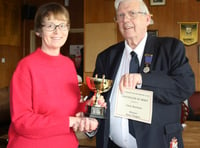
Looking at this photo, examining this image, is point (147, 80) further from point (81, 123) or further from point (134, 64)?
point (81, 123)

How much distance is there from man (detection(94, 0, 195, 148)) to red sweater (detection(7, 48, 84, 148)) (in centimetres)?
30

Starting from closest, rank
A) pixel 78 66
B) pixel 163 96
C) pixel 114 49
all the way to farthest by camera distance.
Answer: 1. pixel 163 96
2. pixel 114 49
3. pixel 78 66

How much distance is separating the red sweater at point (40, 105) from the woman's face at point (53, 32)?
0.22 ft

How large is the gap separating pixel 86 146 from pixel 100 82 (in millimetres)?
655

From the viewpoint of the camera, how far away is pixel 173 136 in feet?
5.30

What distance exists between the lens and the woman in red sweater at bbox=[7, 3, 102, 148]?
1.38 metres

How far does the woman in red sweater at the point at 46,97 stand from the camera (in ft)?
4.51

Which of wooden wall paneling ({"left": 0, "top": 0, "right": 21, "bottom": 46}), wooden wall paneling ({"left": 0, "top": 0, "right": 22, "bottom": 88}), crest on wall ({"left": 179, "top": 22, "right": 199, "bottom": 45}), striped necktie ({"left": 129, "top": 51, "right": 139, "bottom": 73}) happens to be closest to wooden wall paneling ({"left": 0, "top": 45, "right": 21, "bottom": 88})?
wooden wall paneling ({"left": 0, "top": 0, "right": 22, "bottom": 88})

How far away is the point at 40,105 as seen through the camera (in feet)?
4.67

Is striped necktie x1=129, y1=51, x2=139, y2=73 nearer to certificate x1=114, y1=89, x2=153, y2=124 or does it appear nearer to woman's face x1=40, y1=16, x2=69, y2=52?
certificate x1=114, y1=89, x2=153, y2=124

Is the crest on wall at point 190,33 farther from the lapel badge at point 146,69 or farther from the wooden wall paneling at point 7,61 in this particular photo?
the wooden wall paneling at point 7,61

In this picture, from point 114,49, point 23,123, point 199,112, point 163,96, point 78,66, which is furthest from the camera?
point 78,66

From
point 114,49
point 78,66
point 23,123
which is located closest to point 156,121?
point 114,49

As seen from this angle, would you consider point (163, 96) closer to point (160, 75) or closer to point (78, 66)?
point (160, 75)
